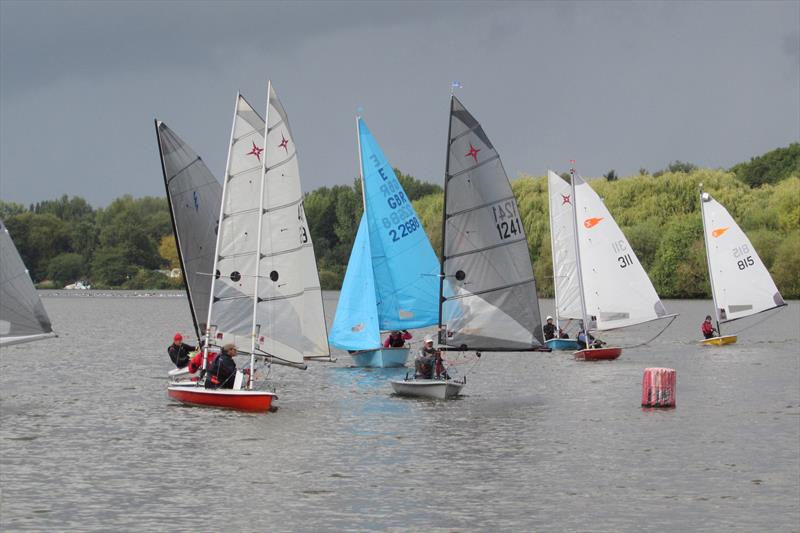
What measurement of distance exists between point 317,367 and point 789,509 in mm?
32990

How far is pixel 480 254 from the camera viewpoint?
1503 inches

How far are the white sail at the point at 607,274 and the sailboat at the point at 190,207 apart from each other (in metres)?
18.7

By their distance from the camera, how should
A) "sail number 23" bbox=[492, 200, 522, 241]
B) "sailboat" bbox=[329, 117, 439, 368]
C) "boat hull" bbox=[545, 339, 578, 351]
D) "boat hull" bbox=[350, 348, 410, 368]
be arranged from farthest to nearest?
"boat hull" bbox=[545, 339, 578, 351] → "boat hull" bbox=[350, 348, 410, 368] → "sailboat" bbox=[329, 117, 439, 368] → "sail number 23" bbox=[492, 200, 522, 241]

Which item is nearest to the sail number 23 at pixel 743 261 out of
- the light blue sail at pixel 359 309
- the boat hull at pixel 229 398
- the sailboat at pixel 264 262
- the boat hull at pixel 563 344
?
the boat hull at pixel 563 344

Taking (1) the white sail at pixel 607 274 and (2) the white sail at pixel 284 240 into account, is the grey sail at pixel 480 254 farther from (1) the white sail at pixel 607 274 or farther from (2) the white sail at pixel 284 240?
(1) the white sail at pixel 607 274

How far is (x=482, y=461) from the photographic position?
1081 inches

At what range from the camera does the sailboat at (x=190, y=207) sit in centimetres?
4281

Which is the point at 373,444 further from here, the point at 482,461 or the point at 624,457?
the point at 624,457

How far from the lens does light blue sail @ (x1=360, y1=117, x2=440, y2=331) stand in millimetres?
46250

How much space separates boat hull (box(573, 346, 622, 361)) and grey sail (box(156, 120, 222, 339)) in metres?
17.8

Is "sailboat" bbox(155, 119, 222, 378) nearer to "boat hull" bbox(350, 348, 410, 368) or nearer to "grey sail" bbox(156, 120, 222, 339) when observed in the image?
"grey sail" bbox(156, 120, 222, 339)

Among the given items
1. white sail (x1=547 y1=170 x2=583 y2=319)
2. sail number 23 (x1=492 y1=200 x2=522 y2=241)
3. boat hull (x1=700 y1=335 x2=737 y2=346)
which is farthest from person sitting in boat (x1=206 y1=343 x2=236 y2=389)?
boat hull (x1=700 y1=335 x2=737 y2=346)

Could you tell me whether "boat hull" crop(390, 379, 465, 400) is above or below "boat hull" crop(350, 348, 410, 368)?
below

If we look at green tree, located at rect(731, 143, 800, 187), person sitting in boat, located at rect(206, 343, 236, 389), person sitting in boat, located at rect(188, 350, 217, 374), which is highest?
green tree, located at rect(731, 143, 800, 187)
